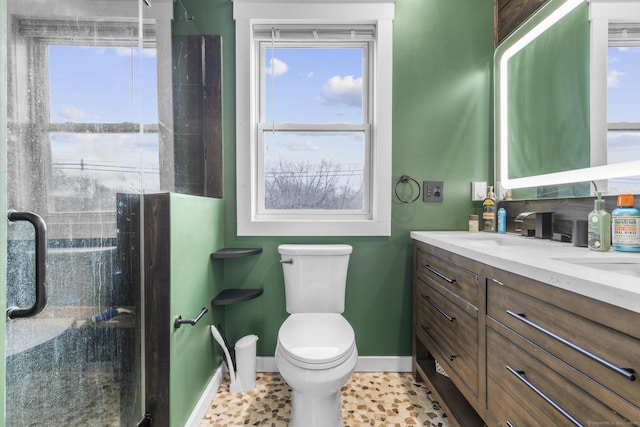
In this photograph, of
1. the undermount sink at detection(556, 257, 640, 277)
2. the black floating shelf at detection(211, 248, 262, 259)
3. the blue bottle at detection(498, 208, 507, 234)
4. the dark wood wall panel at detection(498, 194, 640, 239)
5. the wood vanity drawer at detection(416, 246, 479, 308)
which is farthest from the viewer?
the blue bottle at detection(498, 208, 507, 234)

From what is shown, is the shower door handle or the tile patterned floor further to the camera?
the tile patterned floor

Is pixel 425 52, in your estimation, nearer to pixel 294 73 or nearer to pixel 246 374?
pixel 294 73

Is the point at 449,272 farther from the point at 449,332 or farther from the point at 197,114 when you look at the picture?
the point at 197,114

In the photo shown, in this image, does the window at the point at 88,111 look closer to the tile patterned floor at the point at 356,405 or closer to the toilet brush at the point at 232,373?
the toilet brush at the point at 232,373

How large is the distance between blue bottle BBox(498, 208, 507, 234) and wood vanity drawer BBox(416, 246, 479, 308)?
1.73 ft

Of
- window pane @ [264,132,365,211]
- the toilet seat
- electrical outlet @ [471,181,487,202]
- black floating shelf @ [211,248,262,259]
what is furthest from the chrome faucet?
black floating shelf @ [211,248,262,259]

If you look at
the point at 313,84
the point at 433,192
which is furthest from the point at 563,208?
the point at 313,84

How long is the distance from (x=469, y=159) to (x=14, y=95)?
2064mm

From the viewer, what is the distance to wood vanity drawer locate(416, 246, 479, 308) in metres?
1.15

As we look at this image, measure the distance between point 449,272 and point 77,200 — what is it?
1.43 metres

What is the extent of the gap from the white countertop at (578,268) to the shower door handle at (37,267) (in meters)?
1.25

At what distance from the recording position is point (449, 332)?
1323 mm

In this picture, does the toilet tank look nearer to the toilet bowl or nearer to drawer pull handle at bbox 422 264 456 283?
the toilet bowl

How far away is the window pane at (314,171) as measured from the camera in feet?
6.38
